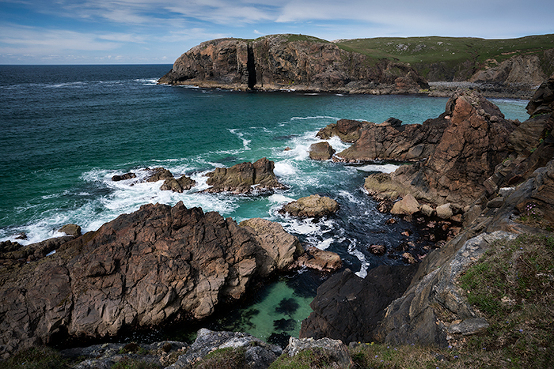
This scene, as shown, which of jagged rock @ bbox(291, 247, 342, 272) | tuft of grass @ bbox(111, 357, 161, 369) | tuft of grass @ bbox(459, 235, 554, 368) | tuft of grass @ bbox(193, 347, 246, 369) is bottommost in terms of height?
jagged rock @ bbox(291, 247, 342, 272)

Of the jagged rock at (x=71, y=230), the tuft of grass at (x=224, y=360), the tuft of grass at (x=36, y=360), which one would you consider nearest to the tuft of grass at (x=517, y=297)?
the tuft of grass at (x=224, y=360)

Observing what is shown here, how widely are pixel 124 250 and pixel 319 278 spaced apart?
47.5ft

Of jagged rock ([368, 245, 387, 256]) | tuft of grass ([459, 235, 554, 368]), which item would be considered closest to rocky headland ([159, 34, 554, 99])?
jagged rock ([368, 245, 387, 256])

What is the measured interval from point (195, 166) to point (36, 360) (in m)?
34.3

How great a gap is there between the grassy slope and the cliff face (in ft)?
48.9

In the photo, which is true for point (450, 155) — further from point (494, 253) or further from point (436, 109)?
point (436, 109)

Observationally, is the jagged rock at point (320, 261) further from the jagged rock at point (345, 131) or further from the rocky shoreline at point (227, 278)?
the jagged rock at point (345, 131)

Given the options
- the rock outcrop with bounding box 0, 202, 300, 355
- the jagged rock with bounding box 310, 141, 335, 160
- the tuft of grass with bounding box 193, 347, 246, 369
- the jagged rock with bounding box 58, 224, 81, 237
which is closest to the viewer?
the tuft of grass with bounding box 193, 347, 246, 369

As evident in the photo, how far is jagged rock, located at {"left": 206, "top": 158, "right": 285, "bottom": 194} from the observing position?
125 feet

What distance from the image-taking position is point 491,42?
17312 cm

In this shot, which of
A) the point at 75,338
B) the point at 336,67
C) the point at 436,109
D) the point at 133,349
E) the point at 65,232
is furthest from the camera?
the point at 336,67

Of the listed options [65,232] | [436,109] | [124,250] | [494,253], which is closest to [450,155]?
[494,253]

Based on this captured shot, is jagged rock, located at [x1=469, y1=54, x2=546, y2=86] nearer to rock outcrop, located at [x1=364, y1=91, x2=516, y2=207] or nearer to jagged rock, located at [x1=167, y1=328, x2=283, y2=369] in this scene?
rock outcrop, located at [x1=364, y1=91, x2=516, y2=207]

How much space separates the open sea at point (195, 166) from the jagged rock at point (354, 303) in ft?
9.65
